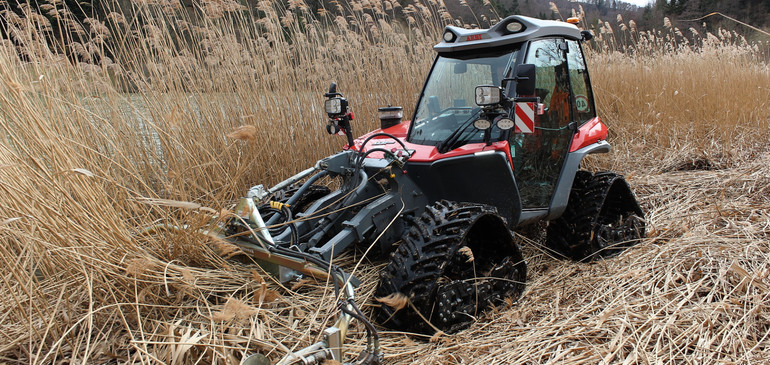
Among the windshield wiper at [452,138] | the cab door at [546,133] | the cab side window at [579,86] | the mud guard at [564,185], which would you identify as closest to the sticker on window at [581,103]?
the cab side window at [579,86]

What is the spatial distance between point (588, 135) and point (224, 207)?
2315mm

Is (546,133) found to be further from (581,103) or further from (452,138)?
(452,138)

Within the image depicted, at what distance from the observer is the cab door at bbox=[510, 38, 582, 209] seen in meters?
2.99

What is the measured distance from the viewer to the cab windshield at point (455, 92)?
9.57 ft

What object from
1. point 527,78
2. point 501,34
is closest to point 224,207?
point 527,78

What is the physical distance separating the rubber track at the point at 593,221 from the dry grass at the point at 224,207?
0.15 meters

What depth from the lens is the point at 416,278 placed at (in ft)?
7.15

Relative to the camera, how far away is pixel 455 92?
3.07 meters

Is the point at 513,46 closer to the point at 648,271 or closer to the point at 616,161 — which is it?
the point at 648,271

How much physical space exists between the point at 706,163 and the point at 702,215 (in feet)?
6.82

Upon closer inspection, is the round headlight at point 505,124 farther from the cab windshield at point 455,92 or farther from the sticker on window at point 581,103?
the sticker on window at point 581,103

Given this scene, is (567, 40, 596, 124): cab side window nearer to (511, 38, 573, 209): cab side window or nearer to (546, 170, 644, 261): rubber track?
(511, 38, 573, 209): cab side window

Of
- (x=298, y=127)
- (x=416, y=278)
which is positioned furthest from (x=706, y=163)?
(x=416, y=278)

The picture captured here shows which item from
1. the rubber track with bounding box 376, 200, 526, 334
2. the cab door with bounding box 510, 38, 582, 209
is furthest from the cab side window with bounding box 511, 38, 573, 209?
the rubber track with bounding box 376, 200, 526, 334
